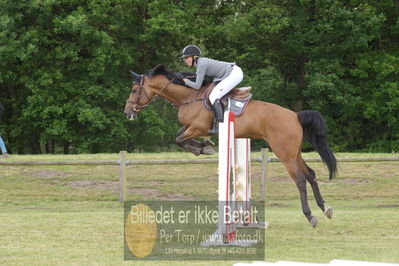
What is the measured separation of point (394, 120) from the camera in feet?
80.6

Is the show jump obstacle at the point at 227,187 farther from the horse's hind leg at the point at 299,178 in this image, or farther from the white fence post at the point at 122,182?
the white fence post at the point at 122,182

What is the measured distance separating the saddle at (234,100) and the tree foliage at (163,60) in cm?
1480

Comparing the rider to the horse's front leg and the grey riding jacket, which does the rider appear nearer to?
the grey riding jacket

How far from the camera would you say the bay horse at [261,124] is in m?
9.05

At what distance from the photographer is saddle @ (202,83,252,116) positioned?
29.6ft

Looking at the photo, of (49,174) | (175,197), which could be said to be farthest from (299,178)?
(49,174)

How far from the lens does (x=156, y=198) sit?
46.2 feet

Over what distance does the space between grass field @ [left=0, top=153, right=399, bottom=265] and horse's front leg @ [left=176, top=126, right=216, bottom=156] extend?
140 centimetres

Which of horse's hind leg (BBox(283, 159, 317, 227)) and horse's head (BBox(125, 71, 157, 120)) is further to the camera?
horse's head (BBox(125, 71, 157, 120))

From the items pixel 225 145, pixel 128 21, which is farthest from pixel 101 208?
pixel 128 21

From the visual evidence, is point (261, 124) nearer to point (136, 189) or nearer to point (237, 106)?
point (237, 106)

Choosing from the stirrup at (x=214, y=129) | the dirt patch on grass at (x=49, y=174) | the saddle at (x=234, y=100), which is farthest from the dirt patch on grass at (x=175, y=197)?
the saddle at (x=234, y=100)

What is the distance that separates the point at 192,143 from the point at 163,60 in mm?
17358

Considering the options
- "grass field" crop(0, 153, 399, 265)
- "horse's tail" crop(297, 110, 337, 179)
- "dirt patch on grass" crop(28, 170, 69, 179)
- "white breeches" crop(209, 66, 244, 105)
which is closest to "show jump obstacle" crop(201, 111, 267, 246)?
"grass field" crop(0, 153, 399, 265)
